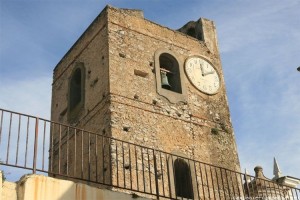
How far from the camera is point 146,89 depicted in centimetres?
1606

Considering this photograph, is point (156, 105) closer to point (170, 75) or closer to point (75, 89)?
point (170, 75)

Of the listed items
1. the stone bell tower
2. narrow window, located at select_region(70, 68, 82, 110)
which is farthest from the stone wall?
narrow window, located at select_region(70, 68, 82, 110)

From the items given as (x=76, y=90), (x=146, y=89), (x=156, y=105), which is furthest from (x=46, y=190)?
(x=76, y=90)

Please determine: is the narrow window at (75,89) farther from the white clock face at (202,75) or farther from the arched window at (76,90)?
the white clock face at (202,75)

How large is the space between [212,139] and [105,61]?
13.9 ft

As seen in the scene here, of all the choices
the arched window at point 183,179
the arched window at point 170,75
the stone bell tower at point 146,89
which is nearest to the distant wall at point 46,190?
the stone bell tower at point 146,89

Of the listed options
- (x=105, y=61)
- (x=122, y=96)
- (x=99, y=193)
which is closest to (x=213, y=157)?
(x=122, y=96)

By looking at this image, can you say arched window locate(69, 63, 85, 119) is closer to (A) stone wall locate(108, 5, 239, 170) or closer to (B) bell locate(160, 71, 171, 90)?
(A) stone wall locate(108, 5, 239, 170)

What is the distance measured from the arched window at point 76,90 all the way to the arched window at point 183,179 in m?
3.88

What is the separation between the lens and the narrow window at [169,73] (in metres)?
16.9

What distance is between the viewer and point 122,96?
15352 millimetres

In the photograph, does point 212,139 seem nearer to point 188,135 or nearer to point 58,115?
point 188,135

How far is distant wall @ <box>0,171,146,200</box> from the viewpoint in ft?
23.3

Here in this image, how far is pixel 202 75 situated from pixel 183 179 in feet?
14.4
